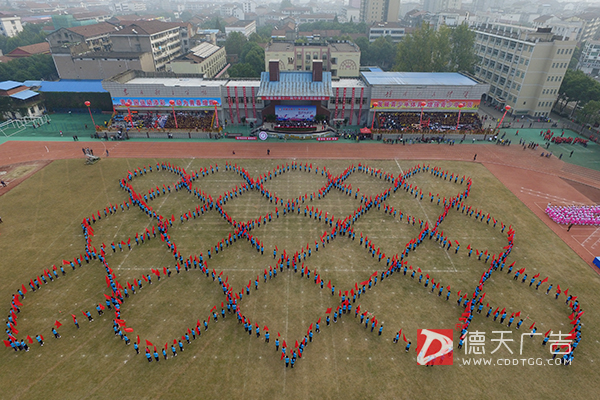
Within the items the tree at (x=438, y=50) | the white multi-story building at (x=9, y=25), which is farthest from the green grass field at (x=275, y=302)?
the white multi-story building at (x=9, y=25)

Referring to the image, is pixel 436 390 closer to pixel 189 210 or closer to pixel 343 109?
pixel 189 210

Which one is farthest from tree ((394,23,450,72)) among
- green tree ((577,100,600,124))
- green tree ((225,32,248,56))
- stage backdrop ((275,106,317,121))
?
green tree ((225,32,248,56))

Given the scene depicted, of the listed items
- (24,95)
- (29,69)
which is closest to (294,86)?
(24,95)

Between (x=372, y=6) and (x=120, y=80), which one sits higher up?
(x=372, y=6)

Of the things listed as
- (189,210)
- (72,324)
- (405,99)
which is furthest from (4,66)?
(405,99)

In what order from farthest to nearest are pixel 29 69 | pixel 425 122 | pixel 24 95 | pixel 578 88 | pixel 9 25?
pixel 9 25 < pixel 29 69 < pixel 578 88 < pixel 24 95 < pixel 425 122

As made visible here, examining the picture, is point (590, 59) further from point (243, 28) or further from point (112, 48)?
point (112, 48)

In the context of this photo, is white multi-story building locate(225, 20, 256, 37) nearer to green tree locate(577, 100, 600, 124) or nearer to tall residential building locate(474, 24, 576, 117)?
tall residential building locate(474, 24, 576, 117)
